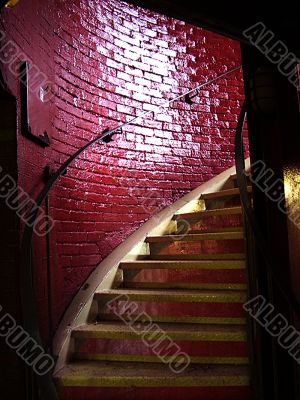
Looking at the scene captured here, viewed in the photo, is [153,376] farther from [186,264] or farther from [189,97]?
[189,97]

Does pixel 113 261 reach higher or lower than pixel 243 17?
lower

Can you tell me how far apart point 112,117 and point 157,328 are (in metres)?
1.84

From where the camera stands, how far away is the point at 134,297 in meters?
2.69

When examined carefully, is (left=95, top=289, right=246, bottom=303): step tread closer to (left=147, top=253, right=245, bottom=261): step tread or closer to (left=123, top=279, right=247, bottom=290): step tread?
(left=123, top=279, right=247, bottom=290): step tread

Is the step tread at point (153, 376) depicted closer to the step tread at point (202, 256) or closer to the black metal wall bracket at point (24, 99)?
the step tread at point (202, 256)

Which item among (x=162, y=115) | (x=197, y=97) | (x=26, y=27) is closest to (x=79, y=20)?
(x=26, y=27)

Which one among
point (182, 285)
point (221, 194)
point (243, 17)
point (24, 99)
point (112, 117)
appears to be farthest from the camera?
point (221, 194)

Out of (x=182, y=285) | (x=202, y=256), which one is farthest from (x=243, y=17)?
(x=182, y=285)

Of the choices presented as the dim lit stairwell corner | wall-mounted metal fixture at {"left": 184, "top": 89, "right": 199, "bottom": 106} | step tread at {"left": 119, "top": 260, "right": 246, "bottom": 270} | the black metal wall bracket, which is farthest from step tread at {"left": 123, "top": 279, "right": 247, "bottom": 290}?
wall-mounted metal fixture at {"left": 184, "top": 89, "right": 199, "bottom": 106}

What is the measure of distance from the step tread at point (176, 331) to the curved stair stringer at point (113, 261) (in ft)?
0.30

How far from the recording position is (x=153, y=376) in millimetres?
2143

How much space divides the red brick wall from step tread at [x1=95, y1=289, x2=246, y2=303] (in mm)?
348

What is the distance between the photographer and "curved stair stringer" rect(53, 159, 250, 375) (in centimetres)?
246

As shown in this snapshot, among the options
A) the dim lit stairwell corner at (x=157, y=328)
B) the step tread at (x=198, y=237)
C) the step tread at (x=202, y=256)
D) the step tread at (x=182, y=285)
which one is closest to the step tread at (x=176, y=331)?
the dim lit stairwell corner at (x=157, y=328)
